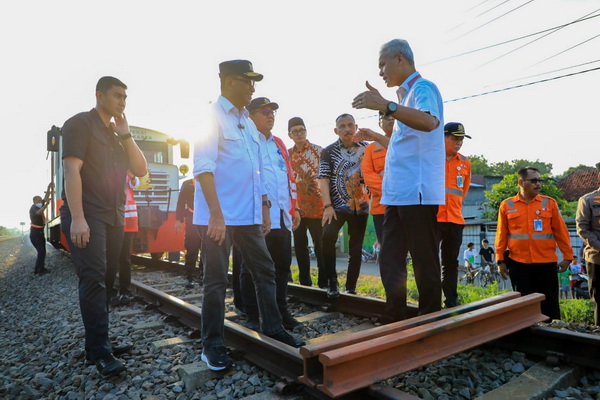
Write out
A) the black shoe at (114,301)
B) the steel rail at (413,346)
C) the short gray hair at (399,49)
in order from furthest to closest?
the black shoe at (114,301)
the short gray hair at (399,49)
the steel rail at (413,346)

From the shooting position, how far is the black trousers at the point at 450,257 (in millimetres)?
4621

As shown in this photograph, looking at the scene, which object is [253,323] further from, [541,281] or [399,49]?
[541,281]

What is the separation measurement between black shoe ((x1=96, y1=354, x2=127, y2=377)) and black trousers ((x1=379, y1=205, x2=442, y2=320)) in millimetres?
1987

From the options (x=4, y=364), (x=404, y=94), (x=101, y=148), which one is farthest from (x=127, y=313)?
(x=404, y=94)

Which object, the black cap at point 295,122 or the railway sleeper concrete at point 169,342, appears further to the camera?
the black cap at point 295,122

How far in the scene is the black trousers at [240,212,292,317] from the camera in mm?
3971

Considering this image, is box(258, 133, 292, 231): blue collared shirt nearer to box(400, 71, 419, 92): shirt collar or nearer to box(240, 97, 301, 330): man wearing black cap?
box(240, 97, 301, 330): man wearing black cap

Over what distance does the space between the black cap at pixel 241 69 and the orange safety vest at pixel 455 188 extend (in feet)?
8.34

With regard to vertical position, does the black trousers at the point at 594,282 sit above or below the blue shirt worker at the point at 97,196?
below

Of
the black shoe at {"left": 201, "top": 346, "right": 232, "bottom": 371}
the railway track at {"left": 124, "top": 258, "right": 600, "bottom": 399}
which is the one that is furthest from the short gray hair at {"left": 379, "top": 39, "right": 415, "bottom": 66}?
the black shoe at {"left": 201, "top": 346, "right": 232, "bottom": 371}

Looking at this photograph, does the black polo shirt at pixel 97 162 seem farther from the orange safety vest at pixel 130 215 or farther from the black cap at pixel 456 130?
the black cap at pixel 456 130

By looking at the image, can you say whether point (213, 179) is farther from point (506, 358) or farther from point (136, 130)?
point (136, 130)

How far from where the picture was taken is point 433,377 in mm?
2666

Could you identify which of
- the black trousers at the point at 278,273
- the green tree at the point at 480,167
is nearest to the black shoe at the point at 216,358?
the black trousers at the point at 278,273
